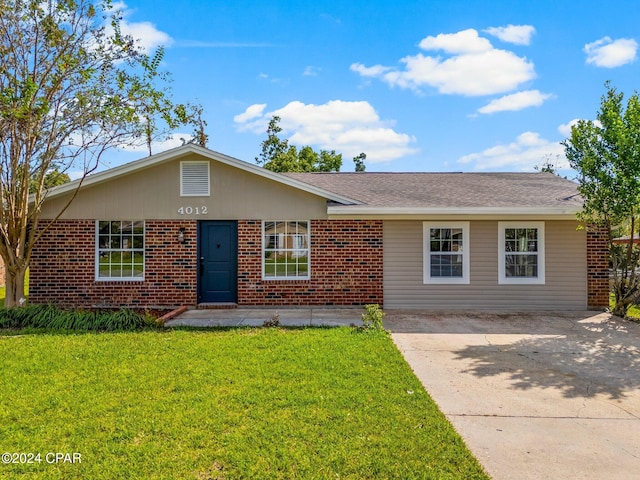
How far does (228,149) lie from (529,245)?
1606cm

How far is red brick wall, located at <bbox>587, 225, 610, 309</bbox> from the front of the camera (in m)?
9.61

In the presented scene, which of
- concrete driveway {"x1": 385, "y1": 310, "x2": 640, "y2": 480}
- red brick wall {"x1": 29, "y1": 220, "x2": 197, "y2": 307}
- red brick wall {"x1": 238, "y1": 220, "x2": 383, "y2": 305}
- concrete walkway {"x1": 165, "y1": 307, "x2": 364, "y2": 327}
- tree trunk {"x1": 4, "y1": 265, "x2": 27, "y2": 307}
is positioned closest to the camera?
concrete driveway {"x1": 385, "y1": 310, "x2": 640, "y2": 480}

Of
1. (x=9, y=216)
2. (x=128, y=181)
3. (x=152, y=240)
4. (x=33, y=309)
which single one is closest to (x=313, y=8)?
(x=128, y=181)

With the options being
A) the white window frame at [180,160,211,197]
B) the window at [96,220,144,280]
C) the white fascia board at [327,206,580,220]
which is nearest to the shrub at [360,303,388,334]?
the white fascia board at [327,206,580,220]

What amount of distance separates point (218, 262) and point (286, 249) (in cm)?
172

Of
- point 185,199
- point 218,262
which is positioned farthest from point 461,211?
point 185,199

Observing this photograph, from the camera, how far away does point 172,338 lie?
6.77m

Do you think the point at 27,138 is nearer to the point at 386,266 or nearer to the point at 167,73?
the point at 167,73

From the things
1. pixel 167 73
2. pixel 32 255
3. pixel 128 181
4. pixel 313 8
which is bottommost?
pixel 32 255

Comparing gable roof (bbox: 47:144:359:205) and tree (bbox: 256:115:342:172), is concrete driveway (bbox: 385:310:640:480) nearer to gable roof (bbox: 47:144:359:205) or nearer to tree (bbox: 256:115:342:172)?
gable roof (bbox: 47:144:359:205)

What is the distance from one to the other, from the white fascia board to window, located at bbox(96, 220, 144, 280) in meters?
4.80

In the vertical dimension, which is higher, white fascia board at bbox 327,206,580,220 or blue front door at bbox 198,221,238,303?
white fascia board at bbox 327,206,580,220

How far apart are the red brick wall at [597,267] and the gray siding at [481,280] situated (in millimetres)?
204

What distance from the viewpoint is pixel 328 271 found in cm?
974
